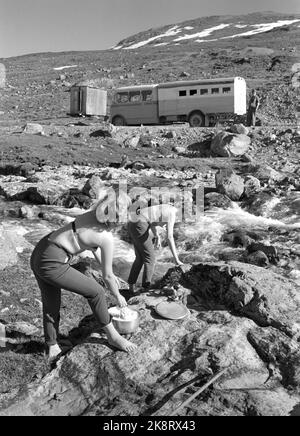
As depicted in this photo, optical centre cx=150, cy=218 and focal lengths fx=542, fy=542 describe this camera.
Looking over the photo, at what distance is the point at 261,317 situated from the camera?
17.4 feet

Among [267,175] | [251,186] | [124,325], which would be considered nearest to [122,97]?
[267,175]

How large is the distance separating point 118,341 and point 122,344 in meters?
0.05

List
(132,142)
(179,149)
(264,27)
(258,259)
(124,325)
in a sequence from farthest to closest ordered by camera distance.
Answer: (264,27) → (132,142) → (179,149) → (258,259) → (124,325)

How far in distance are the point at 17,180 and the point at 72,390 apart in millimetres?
13033

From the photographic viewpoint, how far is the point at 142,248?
691 cm

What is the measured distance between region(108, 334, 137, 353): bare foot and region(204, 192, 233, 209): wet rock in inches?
381

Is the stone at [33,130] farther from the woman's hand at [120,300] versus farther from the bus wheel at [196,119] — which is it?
the woman's hand at [120,300]

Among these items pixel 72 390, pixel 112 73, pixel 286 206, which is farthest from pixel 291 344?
pixel 112 73

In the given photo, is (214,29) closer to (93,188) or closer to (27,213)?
(93,188)

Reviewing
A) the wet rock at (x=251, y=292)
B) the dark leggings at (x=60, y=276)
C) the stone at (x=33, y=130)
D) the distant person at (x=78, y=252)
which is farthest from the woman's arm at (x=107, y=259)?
the stone at (x=33, y=130)

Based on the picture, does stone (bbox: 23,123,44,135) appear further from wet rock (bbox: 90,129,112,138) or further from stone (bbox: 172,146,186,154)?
stone (bbox: 172,146,186,154)

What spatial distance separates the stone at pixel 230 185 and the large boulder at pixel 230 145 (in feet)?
16.5

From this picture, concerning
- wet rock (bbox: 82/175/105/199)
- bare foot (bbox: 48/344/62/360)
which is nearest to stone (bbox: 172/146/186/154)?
wet rock (bbox: 82/175/105/199)

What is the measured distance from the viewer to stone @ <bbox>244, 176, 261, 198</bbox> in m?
15.2
